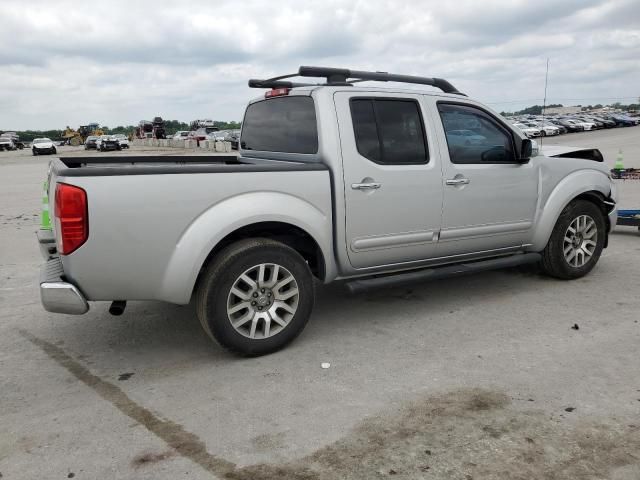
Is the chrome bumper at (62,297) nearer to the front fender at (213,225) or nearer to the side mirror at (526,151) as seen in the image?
the front fender at (213,225)

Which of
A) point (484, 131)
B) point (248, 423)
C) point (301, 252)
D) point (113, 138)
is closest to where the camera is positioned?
point (248, 423)

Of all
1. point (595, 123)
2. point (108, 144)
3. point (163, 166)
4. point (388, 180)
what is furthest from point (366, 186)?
point (595, 123)

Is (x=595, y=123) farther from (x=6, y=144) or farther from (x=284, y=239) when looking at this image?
(x=6, y=144)

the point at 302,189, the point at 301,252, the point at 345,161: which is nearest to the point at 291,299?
the point at 301,252

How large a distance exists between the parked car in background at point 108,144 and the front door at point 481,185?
148 feet

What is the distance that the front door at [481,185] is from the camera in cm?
459

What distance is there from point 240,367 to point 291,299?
0.59 m

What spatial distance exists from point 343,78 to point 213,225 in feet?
5.54

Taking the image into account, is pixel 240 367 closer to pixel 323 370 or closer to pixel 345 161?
pixel 323 370

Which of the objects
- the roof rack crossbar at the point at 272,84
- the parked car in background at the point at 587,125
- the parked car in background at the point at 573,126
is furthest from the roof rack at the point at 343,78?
the parked car in background at the point at 587,125

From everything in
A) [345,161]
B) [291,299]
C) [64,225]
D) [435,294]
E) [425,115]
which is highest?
[425,115]

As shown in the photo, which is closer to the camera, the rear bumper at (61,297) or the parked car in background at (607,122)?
the rear bumper at (61,297)

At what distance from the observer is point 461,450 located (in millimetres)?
2695

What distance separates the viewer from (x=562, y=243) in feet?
17.6
